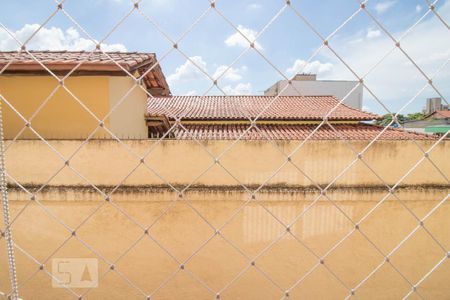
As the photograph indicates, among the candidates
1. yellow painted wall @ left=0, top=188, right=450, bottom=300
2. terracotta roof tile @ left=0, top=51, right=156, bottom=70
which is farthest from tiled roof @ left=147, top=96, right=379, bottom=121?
yellow painted wall @ left=0, top=188, right=450, bottom=300

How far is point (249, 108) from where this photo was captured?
5.70 meters

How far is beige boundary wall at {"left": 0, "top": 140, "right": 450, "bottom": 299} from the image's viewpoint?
7.73 ft

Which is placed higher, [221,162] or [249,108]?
[249,108]

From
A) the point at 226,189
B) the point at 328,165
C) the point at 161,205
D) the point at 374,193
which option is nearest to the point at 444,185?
the point at 374,193

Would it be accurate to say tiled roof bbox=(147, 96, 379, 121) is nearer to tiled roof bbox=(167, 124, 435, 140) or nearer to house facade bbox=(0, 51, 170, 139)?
tiled roof bbox=(167, 124, 435, 140)

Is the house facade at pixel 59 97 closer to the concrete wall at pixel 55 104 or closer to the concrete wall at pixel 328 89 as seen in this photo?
the concrete wall at pixel 55 104

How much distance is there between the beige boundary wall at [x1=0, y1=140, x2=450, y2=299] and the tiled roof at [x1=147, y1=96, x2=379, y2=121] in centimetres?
201

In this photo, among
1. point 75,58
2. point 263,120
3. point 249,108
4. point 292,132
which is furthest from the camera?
point 249,108

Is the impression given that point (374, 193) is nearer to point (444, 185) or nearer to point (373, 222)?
point (373, 222)

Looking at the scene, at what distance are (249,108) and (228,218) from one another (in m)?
3.58

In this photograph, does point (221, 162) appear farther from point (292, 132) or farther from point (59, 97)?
point (292, 132)

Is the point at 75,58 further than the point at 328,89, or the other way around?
the point at 328,89

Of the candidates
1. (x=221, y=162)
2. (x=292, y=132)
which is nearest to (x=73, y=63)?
(x=221, y=162)

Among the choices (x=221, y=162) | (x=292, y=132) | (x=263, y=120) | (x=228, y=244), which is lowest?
(x=228, y=244)
